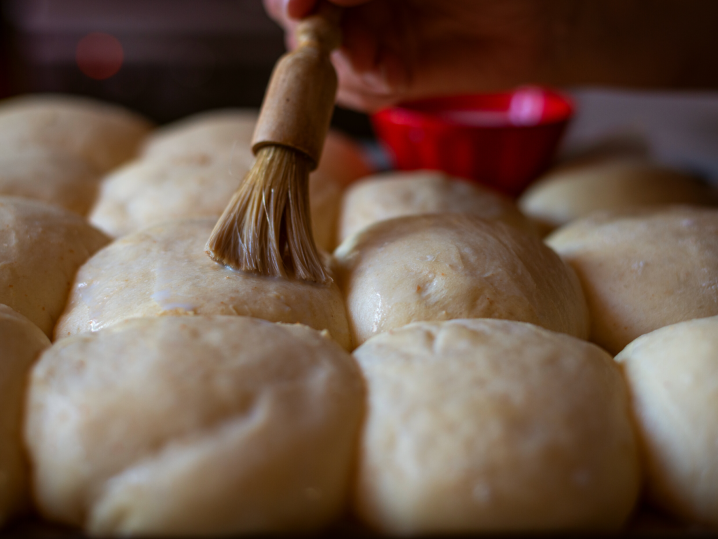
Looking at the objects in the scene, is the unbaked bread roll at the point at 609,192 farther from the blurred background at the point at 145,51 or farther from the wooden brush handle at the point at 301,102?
the blurred background at the point at 145,51

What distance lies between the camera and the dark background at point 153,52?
3.21 m

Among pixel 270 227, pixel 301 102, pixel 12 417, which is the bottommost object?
pixel 12 417

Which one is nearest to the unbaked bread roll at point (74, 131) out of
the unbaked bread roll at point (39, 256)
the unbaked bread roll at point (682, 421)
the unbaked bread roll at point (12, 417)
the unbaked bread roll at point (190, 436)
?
the unbaked bread roll at point (39, 256)

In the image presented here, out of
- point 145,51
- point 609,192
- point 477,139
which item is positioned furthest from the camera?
point 145,51

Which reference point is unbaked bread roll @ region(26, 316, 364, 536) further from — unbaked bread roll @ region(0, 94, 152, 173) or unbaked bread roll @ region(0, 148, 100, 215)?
unbaked bread roll @ region(0, 94, 152, 173)

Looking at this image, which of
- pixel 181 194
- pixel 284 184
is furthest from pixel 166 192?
pixel 284 184

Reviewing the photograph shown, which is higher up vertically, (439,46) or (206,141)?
(439,46)

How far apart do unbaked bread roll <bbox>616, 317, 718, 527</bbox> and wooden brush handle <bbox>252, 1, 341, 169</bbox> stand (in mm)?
533

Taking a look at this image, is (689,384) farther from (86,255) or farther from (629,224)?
(86,255)

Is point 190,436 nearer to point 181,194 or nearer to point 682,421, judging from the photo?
point 682,421

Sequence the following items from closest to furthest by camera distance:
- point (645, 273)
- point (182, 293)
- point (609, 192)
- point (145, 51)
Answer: point (182, 293), point (645, 273), point (609, 192), point (145, 51)

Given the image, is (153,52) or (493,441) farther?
(153,52)

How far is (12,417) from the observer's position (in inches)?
→ 22.5

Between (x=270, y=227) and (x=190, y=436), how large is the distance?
13.1 inches
